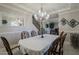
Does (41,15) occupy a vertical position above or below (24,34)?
above

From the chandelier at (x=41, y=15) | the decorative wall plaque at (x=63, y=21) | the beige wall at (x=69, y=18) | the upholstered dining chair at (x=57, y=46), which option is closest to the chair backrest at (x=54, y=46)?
the upholstered dining chair at (x=57, y=46)

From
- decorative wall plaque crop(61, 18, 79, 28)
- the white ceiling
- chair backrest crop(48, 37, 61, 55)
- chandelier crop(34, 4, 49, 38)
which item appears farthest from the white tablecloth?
the white ceiling

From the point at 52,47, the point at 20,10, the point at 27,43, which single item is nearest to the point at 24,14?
the point at 20,10

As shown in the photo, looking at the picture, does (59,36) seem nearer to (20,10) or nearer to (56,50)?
(56,50)

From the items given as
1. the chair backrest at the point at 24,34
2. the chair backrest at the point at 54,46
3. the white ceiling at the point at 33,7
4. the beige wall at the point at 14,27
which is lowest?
the chair backrest at the point at 54,46

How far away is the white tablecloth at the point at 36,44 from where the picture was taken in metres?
1.60

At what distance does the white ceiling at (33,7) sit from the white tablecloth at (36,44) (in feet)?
1.58

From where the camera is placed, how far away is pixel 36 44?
1686mm

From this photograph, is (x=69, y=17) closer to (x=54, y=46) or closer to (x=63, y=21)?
(x=63, y=21)

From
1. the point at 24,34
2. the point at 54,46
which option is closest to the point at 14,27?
the point at 24,34

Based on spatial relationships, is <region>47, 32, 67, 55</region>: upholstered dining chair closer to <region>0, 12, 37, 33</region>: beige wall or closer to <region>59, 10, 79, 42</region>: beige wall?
→ <region>59, 10, 79, 42</region>: beige wall

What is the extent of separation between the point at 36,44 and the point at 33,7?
66 centimetres

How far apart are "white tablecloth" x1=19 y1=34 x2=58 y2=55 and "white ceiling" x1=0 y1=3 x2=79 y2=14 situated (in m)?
0.48

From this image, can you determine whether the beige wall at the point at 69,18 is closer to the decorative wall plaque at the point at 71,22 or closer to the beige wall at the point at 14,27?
the decorative wall plaque at the point at 71,22
